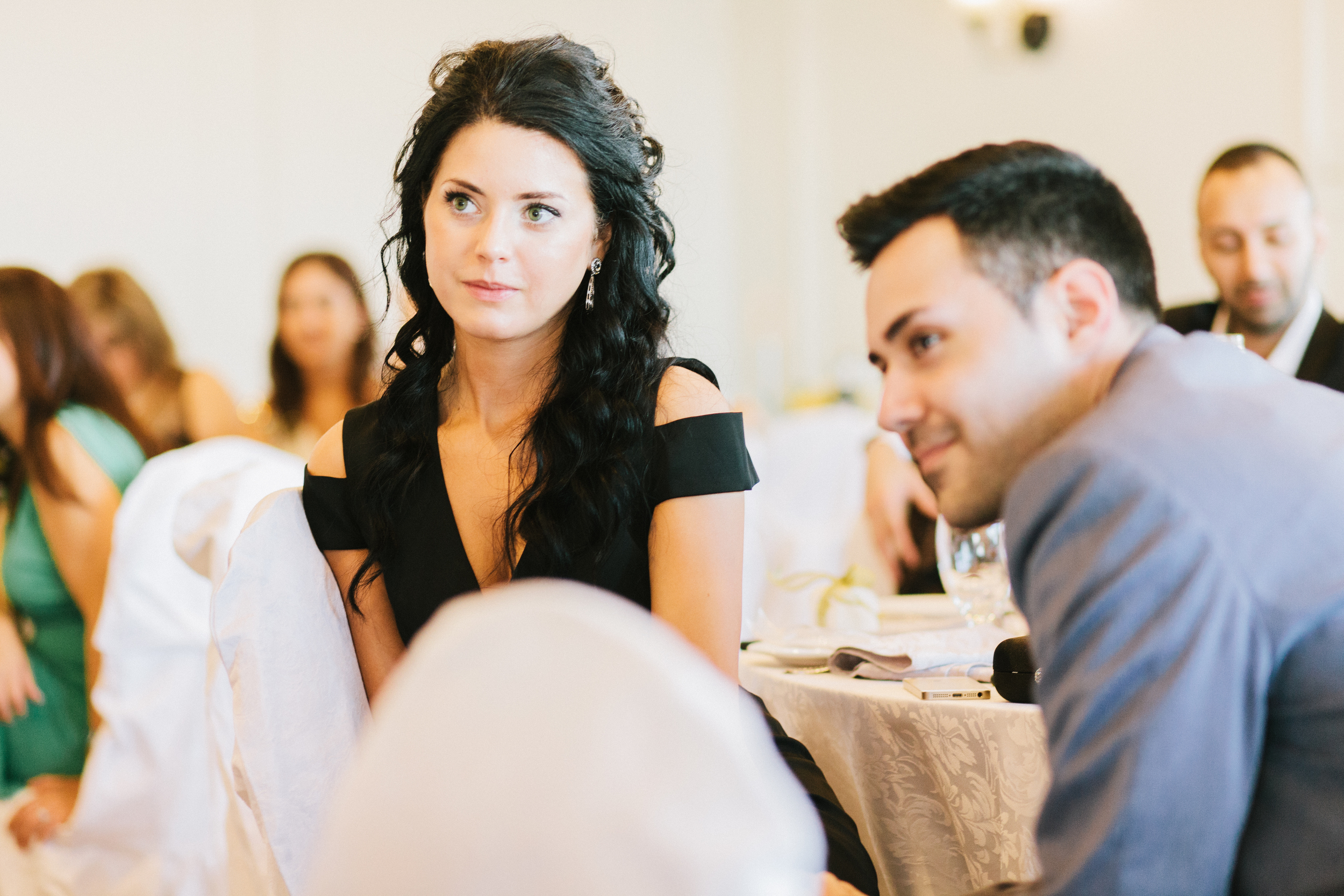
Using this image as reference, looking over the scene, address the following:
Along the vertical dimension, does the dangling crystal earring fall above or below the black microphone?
above

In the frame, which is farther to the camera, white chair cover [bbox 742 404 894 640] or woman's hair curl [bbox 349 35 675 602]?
white chair cover [bbox 742 404 894 640]

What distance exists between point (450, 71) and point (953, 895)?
1397mm

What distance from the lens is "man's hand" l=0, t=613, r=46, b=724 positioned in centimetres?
229

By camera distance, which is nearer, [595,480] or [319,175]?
[595,480]

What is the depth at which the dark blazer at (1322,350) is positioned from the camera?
301 cm

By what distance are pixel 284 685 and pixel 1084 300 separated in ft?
3.54

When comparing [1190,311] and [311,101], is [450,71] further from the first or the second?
[311,101]

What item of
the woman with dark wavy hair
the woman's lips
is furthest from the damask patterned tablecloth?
the woman's lips

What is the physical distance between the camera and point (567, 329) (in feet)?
5.86

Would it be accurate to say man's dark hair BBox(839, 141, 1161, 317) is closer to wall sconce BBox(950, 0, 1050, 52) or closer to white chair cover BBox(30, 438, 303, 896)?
white chair cover BBox(30, 438, 303, 896)

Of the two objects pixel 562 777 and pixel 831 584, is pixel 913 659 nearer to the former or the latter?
pixel 831 584

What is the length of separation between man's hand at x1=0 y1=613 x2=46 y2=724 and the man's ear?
2.18m

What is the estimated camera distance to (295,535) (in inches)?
61.4

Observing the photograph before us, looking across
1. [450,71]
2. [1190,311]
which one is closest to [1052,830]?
[450,71]
